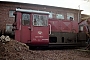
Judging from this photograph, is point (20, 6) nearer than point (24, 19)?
No

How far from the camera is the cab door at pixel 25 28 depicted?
10922mm

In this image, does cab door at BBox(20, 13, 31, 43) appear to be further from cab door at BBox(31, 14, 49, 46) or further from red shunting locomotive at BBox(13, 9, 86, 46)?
cab door at BBox(31, 14, 49, 46)

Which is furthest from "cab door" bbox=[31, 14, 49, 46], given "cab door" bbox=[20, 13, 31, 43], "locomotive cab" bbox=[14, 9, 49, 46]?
"cab door" bbox=[20, 13, 31, 43]

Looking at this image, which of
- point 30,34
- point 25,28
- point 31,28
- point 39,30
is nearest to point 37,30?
point 39,30

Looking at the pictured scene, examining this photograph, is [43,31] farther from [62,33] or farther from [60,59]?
[60,59]

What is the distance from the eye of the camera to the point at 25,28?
11000 millimetres

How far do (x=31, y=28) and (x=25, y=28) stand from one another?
1.44ft

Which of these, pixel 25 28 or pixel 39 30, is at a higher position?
pixel 25 28

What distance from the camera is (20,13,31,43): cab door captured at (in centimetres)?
1092

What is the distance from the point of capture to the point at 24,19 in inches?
441

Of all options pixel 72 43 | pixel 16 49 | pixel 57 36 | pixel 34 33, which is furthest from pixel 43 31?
pixel 16 49

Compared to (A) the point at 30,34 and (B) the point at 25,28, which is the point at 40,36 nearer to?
(A) the point at 30,34

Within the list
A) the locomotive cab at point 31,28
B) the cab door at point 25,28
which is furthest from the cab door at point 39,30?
the cab door at point 25,28

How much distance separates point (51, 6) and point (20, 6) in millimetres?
5443
